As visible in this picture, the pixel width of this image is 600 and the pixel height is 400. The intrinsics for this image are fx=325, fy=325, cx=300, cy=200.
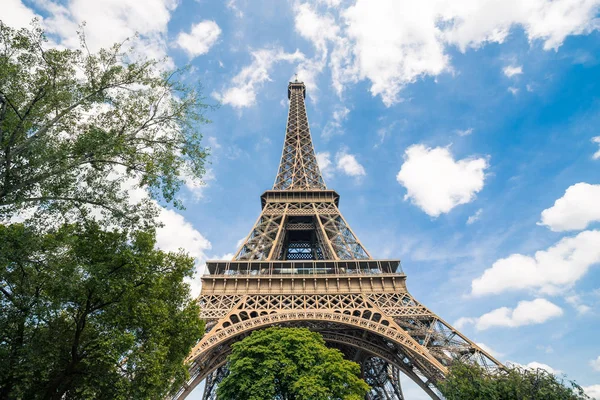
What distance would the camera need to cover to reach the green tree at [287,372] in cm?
1523

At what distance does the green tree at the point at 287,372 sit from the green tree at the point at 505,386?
166 inches

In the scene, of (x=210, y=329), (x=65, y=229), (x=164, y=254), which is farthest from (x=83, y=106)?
(x=210, y=329)

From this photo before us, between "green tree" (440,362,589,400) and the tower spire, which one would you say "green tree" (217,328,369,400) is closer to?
"green tree" (440,362,589,400)

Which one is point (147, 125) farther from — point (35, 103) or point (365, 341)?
point (365, 341)

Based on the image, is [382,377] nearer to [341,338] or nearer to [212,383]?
[341,338]

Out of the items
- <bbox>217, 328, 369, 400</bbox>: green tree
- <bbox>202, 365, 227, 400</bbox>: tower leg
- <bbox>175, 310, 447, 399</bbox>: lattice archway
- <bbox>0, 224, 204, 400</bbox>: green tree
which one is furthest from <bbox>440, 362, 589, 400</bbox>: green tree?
<bbox>202, 365, 227, 400</bbox>: tower leg

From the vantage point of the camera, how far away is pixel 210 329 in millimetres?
19875

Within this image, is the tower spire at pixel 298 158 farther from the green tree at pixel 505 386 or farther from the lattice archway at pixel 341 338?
the green tree at pixel 505 386

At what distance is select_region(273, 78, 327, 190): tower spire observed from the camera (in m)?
34.2

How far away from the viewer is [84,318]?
8.89 metres

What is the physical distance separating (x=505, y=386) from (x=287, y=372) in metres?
9.41

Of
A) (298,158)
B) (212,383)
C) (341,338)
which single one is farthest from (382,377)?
(298,158)

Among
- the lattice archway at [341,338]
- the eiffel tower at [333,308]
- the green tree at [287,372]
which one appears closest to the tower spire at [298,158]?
the eiffel tower at [333,308]

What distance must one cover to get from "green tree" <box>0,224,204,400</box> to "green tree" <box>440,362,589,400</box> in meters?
12.0
